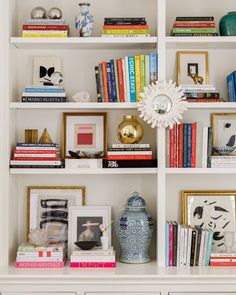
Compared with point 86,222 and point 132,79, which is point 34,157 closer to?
point 86,222

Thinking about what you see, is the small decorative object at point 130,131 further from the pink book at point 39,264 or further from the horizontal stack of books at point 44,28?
the pink book at point 39,264

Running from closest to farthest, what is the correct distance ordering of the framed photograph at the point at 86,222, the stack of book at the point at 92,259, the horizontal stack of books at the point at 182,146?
the stack of book at the point at 92,259, the horizontal stack of books at the point at 182,146, the framed photograph at the point at 86,222

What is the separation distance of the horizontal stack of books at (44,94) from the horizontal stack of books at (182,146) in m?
0.64

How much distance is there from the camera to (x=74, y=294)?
2959 mm

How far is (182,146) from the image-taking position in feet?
10.5

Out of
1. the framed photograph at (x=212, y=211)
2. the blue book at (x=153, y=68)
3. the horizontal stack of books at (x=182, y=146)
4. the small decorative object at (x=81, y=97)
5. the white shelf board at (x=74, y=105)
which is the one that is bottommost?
the framed photograph at (x=212, y=211)

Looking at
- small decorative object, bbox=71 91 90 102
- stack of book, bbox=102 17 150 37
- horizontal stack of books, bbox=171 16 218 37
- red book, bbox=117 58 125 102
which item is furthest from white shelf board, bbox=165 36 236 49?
small decorative object, bbox=71 91 90 102

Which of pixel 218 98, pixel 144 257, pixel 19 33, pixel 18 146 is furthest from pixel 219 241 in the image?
pixel 19 33

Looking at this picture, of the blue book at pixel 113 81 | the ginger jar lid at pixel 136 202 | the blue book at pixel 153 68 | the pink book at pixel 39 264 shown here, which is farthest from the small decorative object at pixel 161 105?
the pink book at pixel 39 264

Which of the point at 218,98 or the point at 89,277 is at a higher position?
the point at 218,98

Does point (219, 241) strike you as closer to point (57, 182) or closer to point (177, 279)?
point (177, 279)

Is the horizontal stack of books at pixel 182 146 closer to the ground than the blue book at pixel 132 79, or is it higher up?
closer to the ground

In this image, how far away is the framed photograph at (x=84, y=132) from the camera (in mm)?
3381

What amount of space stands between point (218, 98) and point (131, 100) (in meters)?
0.49
